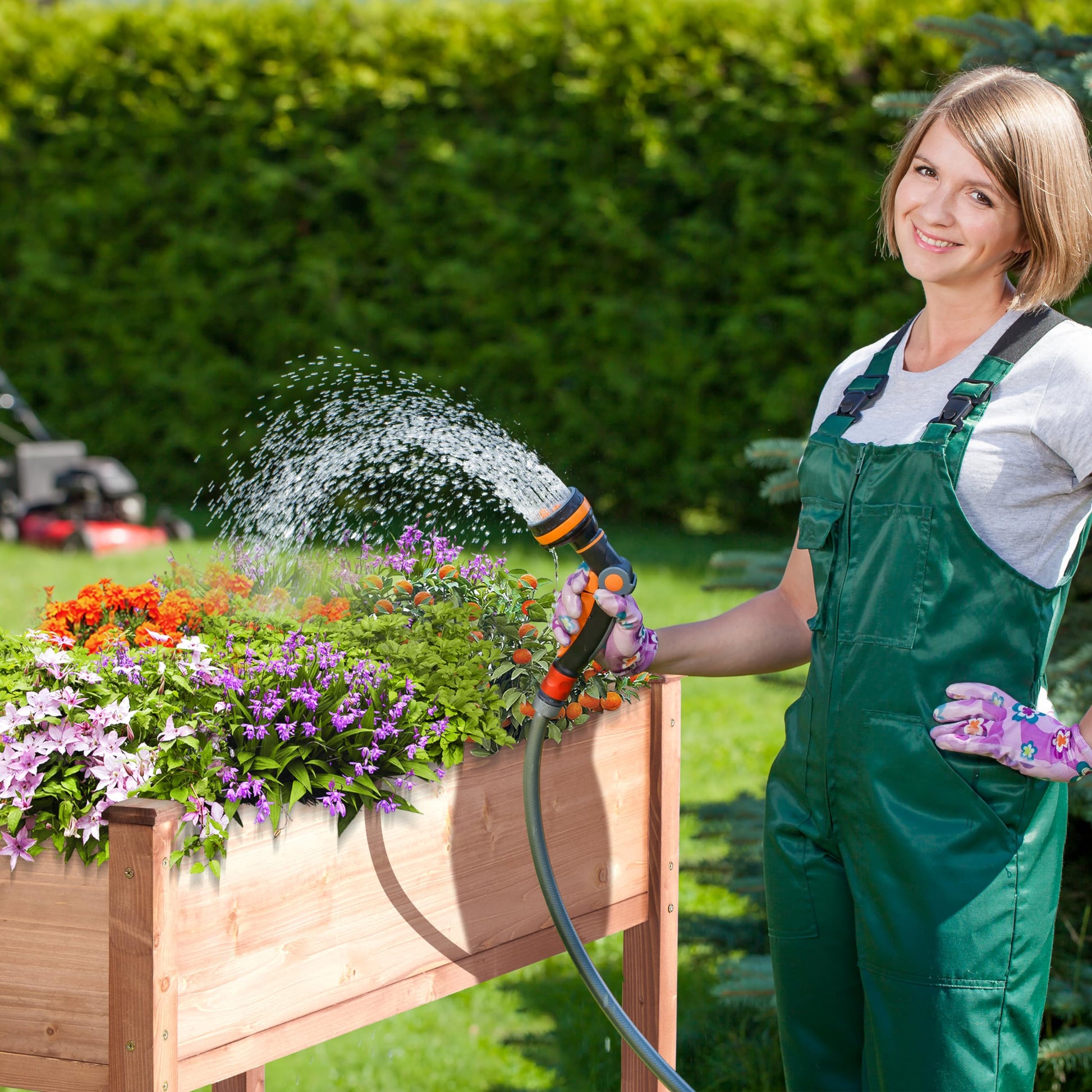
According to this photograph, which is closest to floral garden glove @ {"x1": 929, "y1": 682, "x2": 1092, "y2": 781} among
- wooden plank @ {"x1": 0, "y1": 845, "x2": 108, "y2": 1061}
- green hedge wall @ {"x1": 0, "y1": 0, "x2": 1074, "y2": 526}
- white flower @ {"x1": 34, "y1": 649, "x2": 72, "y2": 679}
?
wooden plank @ {"x1": 0, "y1": 845, "x2": 108, "y2": 1061}

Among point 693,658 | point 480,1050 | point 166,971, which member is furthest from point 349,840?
point 480,1050

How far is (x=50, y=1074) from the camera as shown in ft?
5.43

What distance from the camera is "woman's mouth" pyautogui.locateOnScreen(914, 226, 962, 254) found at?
1.71 meters

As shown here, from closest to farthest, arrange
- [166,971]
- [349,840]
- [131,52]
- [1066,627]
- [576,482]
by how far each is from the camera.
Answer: [166,971] → [349,840] → [1066,627] → [576,482] → [131,52]

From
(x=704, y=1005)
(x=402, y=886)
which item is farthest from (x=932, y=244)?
(x=704, y=1005)

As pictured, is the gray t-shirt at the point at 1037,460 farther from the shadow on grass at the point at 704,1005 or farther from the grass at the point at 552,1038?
the shadow on grass at the point at 704,1005

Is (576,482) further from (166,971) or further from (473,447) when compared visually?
(166,971)

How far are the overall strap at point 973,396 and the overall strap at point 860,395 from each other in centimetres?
14

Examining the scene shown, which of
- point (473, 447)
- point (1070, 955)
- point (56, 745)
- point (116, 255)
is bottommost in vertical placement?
point (1070, 955)

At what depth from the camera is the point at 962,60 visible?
10.3 feet

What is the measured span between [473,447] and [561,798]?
0.58m

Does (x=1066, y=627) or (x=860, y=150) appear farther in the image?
(x=860, y=150)

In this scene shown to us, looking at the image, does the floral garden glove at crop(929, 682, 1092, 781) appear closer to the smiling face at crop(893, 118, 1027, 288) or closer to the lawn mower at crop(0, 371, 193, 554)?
the smiling face at crop(893, 118, 1027, 288)

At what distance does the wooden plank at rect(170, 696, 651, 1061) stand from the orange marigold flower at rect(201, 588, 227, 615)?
0.60m
